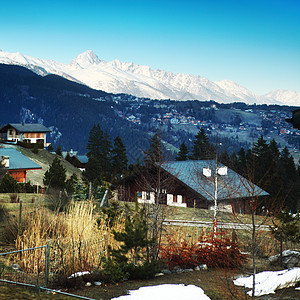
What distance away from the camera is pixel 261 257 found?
12922 millimetres

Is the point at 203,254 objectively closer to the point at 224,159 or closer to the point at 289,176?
the point at 224,159

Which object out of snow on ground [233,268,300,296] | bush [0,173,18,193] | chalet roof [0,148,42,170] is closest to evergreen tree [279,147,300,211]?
chalet roof [0,148,42,170]

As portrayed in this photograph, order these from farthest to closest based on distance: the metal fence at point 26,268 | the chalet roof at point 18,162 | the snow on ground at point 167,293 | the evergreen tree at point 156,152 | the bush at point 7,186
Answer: the chalet roof at point 18,162
the bush at point 7,186
the evergreen tree at point 156,152
the metal fence at point 26,268
the snow on ground at point 167,293

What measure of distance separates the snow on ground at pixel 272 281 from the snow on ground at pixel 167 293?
1.19m

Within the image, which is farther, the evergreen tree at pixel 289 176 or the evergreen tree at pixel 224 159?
the evergreen tree at pixel 289 176

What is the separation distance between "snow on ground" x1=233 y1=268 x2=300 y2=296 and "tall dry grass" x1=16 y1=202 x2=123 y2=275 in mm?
3619

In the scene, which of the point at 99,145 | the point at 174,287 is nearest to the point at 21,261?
the point at 174,287

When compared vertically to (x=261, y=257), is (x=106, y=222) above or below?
above

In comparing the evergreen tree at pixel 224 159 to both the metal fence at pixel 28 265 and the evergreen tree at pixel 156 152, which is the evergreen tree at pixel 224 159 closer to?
the evergreen tree at pixel 156 152

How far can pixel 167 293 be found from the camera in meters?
8.07

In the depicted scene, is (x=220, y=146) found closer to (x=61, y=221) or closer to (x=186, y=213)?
(x=61, y=221)

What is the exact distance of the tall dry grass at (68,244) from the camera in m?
9.44

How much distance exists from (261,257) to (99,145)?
7088cm

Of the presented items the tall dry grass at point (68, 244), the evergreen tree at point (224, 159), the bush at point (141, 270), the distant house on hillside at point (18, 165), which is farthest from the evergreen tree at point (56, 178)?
the bush at point (141, 270)
